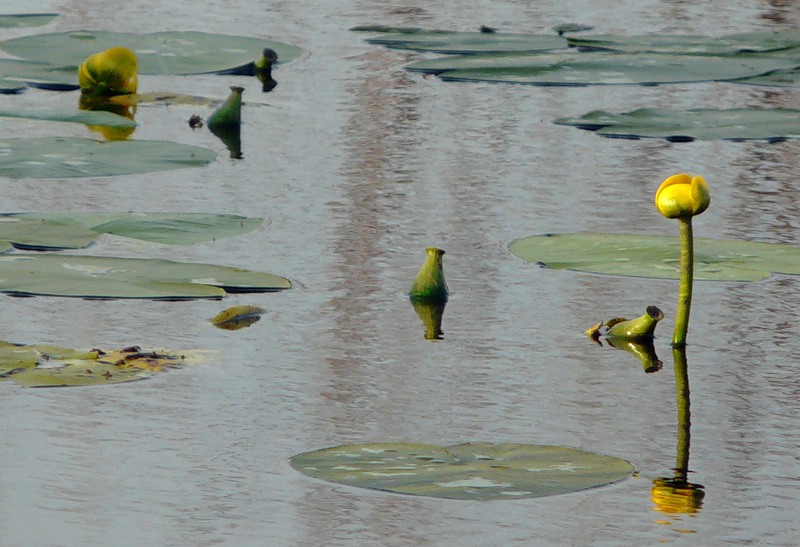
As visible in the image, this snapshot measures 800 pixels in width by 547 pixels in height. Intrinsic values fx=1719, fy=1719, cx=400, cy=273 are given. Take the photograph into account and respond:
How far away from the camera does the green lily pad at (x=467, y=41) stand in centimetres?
627

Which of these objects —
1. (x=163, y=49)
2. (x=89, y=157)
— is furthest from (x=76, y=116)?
(x=163, y=49)

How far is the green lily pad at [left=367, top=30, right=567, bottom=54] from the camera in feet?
20.6

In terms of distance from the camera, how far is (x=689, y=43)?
6.52 meters

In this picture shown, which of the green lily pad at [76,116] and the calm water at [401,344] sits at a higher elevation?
the green lily pad at [76,116]

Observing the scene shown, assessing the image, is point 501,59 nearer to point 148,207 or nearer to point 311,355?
point 148,207

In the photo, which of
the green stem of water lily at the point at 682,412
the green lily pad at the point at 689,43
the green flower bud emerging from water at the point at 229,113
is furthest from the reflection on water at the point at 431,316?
the green lily pad at the point at 689,43

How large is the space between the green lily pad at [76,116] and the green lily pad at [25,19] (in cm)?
177

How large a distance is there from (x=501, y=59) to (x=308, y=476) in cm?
390

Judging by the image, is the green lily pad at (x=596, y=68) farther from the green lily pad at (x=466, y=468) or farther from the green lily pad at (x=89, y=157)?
the green lily pad at (x=466, y=468)

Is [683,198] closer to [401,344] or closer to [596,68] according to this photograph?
[401,344]

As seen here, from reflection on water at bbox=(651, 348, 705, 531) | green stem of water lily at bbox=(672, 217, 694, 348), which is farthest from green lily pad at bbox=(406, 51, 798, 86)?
reflection on water at bbox=(651, 348, 705, 531)

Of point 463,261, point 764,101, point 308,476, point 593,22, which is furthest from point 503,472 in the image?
point 593,22

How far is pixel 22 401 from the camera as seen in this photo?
261 cm

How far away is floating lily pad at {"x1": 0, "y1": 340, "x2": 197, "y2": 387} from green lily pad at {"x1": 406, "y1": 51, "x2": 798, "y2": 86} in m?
3.07
